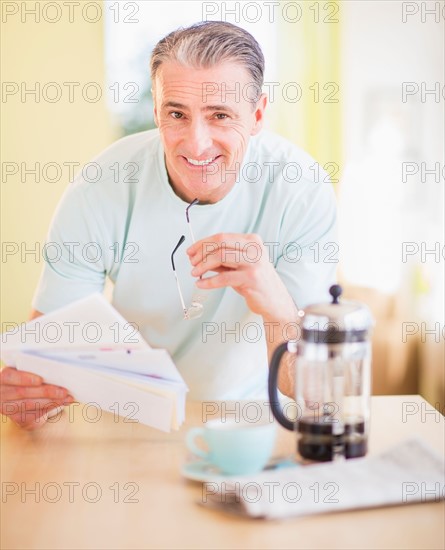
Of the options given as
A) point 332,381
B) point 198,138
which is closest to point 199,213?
point 198,138

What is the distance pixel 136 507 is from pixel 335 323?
38 cm

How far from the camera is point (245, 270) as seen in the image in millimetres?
1638

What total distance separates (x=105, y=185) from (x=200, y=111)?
0.92ft

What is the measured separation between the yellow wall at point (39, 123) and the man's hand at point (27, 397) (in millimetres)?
2645

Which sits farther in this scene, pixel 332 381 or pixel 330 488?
pixel 332 381

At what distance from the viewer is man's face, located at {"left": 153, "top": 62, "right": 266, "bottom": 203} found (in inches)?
69.7

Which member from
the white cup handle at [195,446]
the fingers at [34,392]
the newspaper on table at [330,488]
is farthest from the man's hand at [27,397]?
the newspaper on table at [330,488]

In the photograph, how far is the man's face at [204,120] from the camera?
1.77 m

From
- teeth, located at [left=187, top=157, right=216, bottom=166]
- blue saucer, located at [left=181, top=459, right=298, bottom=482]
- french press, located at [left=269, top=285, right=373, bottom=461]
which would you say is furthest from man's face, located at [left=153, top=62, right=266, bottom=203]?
blue saucer, located at [left=181, top=459, right=298, bottom=482]

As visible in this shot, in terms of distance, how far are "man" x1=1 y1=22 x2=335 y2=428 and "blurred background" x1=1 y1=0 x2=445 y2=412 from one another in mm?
1747

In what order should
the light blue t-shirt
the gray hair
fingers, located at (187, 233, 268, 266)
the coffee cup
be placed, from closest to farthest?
the coffee cup < fingers, located at (187, 233, 268, 266) < the gray hair < the light blue t-shirt

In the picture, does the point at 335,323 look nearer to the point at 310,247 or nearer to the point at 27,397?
the point at 27,397

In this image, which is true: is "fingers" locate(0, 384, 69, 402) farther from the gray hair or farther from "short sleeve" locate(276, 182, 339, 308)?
the gray hair

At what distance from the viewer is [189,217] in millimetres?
1918
